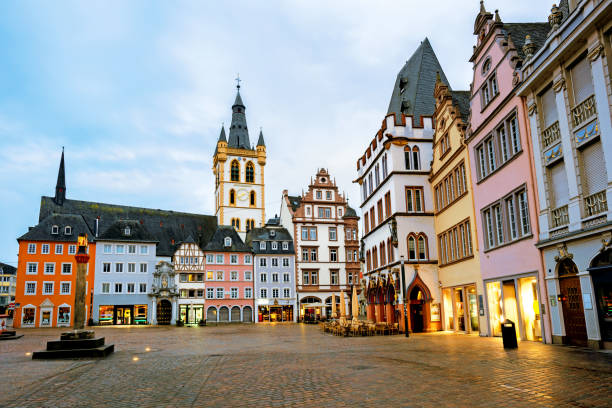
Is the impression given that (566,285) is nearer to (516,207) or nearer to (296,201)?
(516,207)

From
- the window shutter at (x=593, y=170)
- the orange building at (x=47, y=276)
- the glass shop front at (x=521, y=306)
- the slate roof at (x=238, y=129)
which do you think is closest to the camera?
the window shutter at (x=593, y=170)

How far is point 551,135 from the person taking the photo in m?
18.4

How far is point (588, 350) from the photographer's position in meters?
15.6

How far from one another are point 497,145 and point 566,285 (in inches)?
309

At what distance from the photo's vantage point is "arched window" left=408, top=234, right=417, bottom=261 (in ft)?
106

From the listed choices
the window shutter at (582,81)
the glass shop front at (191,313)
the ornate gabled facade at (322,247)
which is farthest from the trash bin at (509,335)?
the glass shop front at (191,313)

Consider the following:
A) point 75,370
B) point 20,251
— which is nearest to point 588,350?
point 75,370

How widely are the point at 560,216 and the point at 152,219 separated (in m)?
64.8

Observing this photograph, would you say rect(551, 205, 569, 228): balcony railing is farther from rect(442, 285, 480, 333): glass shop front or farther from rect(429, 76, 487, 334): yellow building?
rect(442, 285, 480, 333): glass shop front

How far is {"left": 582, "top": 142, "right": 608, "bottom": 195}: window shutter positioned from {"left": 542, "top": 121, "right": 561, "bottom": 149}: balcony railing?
1.73 metres

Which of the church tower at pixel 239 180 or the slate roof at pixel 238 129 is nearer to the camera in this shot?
the church tower at pixel 239 180

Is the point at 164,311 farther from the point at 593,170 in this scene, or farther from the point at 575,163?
the point at 593,170

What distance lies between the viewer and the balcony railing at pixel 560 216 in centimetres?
1748

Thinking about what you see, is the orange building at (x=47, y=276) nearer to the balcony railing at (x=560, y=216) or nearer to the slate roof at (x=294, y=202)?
the slate roof at (x=294, y=202)
